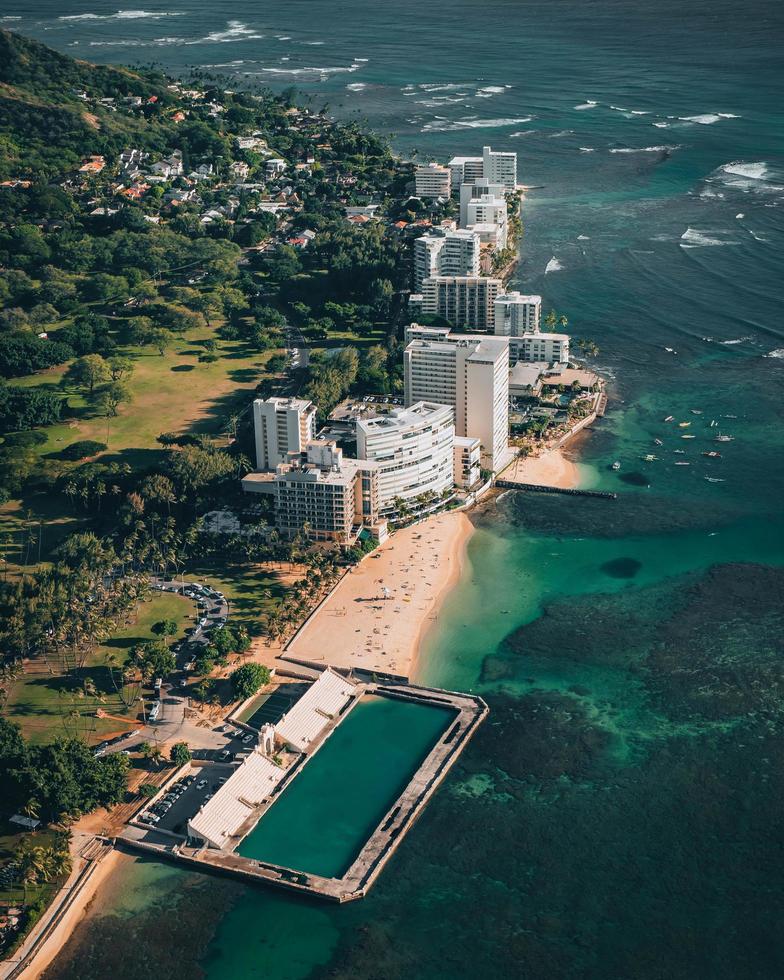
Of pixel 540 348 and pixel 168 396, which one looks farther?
pixel 540 348

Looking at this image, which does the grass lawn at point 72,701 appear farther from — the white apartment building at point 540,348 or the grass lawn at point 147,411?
the white apartment building at point 540,348

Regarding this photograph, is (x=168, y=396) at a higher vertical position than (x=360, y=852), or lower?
higher

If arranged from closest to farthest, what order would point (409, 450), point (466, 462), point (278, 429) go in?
point (409, 450)
point (278, 429)
point (466, 462)

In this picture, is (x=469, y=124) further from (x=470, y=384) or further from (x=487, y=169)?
(x=470, y=384)

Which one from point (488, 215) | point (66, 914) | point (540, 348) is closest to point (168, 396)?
point (540, 348)

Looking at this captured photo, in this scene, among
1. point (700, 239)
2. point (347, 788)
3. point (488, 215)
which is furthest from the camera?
point (700, 239)

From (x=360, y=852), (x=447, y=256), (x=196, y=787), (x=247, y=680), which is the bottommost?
(x=360, y=852)
